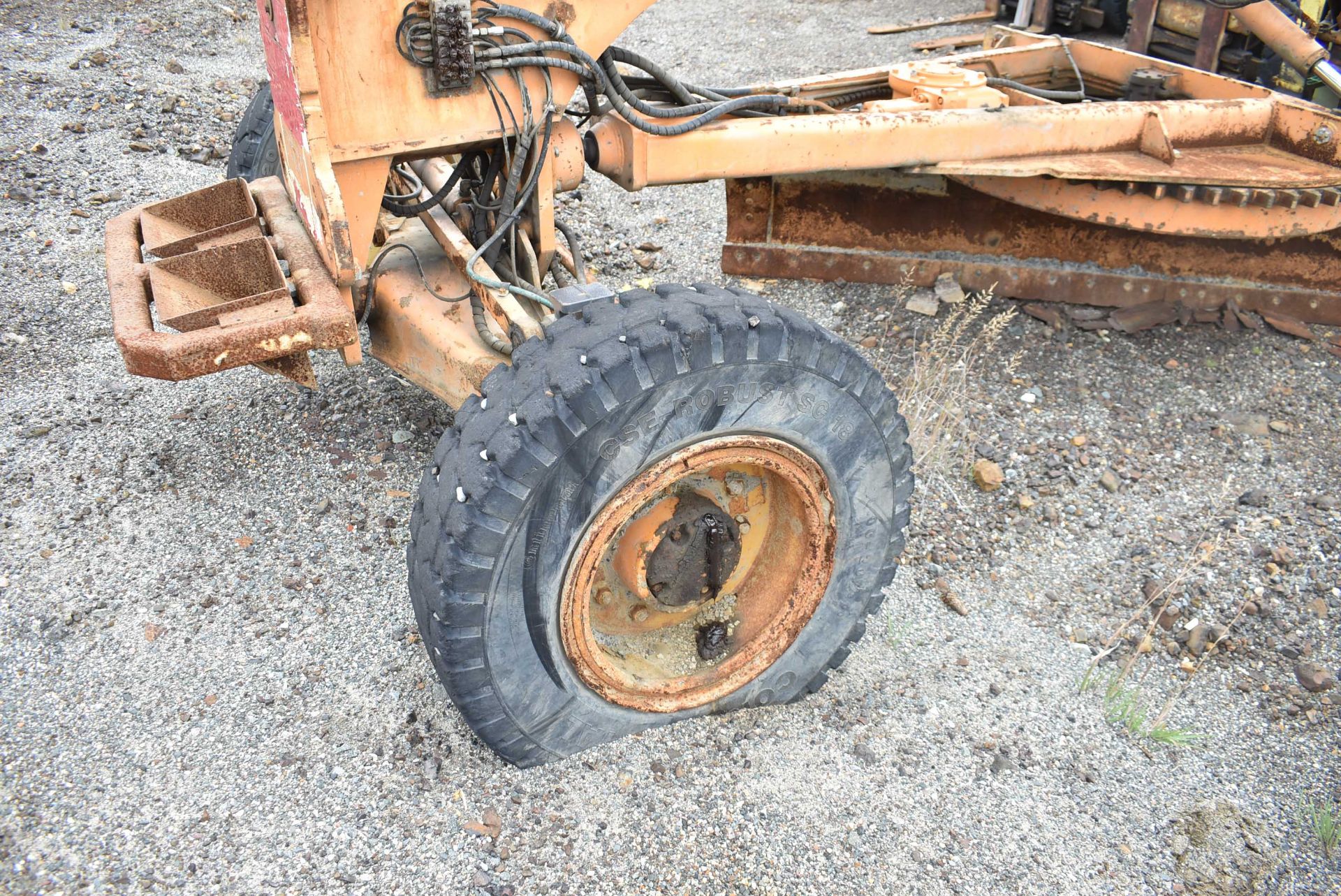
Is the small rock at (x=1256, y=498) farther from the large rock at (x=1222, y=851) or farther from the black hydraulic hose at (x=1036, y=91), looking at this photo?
the black hydraulic hose at (x=1036, y=91)

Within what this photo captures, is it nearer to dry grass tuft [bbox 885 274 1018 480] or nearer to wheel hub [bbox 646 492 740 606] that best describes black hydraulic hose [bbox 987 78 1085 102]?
dry grass tuft [bbox 885 274 1018 480]

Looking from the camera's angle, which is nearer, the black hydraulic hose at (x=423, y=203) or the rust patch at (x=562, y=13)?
the rust patch at (x=562, y=13)

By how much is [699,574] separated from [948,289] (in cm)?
233

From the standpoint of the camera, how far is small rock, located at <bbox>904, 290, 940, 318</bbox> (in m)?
4.20

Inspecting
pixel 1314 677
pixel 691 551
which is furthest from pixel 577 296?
pixel 1314 677

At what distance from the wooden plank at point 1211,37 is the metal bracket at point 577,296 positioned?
518 cm

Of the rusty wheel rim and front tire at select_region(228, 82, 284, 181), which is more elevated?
front tire at select_region(228, 82, 284, 181)

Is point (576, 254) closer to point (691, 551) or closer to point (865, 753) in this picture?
point (691, 551)

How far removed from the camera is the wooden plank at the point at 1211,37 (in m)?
5.88

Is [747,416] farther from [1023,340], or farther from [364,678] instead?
[1023,340]

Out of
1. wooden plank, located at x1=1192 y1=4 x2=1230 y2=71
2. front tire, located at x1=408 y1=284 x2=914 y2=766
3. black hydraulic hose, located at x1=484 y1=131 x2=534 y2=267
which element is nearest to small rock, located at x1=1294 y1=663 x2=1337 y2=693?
front tire, located at x1=408 y1=284 x2=914 y2=766

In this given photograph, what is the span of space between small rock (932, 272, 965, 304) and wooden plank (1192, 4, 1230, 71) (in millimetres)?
2955

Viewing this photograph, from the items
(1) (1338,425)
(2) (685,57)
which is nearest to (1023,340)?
(1) (1338,425)

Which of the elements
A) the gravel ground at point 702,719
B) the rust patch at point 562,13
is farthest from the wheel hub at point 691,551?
the rust patch at point 562,13
